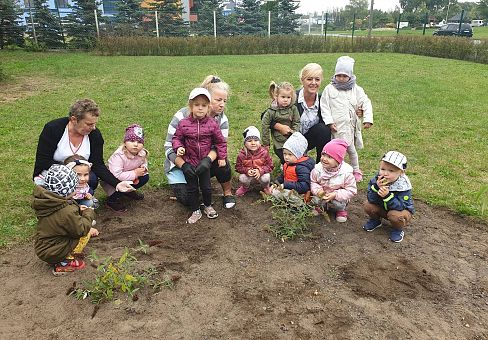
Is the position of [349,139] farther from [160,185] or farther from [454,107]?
[454,107]

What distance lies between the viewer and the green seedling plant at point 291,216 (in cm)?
393

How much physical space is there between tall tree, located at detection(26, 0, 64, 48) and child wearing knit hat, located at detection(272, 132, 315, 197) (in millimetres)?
21022

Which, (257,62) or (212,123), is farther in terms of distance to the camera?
(257,62)

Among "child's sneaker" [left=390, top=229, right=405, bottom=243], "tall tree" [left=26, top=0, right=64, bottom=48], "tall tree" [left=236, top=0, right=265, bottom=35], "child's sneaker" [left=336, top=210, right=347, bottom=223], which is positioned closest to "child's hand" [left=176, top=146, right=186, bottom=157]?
"child's sneaker" [left=336, top=210, right=347, bottom=223]

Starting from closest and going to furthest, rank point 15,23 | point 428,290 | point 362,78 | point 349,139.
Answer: point 428,290 → point 349,139 → point 362,78 → point 15,23

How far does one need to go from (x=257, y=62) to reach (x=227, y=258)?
15129mm

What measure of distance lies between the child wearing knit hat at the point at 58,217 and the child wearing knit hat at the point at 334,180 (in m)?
2.12

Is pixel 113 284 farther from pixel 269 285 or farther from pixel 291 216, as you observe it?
pixel 291 216

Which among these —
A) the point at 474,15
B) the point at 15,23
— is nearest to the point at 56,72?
the point at 15,23

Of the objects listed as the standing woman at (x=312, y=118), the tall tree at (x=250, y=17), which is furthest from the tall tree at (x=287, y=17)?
the standing woman at (x=312, y=118)

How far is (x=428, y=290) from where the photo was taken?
10.8 feet

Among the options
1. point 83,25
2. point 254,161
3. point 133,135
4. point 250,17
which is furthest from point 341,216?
point 250,17

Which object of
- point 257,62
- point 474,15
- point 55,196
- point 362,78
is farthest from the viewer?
point 474,15

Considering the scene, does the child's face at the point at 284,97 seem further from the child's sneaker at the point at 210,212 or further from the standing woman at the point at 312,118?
the child's sneaker at the point at 210,212
